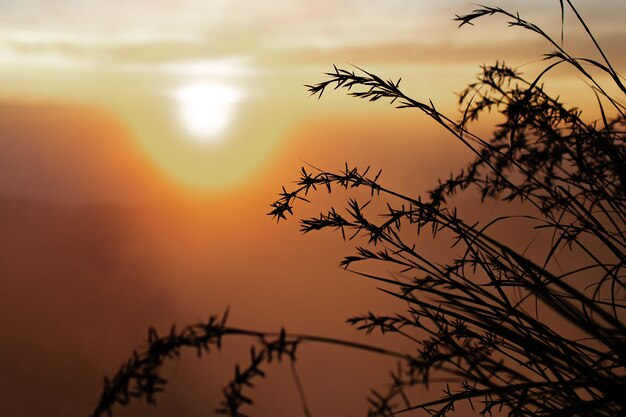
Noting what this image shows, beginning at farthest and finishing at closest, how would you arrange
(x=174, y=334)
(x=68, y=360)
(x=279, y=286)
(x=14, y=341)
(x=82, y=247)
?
1. (x=82, y=247)
2. (x=68, y=360)
3. (x=14, y=341)
4. (x=279, y=286)
5. (x=174, y=334)

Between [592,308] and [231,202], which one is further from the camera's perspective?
[231,202]

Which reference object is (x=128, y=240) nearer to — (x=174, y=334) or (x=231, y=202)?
(x=231, y=202)

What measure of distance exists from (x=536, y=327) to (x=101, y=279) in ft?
168

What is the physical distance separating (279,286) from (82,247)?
25.3 metres

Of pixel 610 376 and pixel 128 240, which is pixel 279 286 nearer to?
pixel 128 240

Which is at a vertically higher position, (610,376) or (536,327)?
(536,327)

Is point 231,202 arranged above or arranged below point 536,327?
above

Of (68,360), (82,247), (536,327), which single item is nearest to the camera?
(536,327)

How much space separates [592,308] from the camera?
1.43 metres

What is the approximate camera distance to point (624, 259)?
4.40 feet

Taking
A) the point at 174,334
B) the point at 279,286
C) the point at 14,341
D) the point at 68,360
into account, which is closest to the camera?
the point at 174,334

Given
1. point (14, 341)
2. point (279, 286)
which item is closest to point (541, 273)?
point (279, 286)

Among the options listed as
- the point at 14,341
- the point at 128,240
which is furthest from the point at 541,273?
the point at 128,240

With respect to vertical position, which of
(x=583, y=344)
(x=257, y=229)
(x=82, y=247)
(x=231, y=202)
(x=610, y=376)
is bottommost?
(x=610, y=376)
